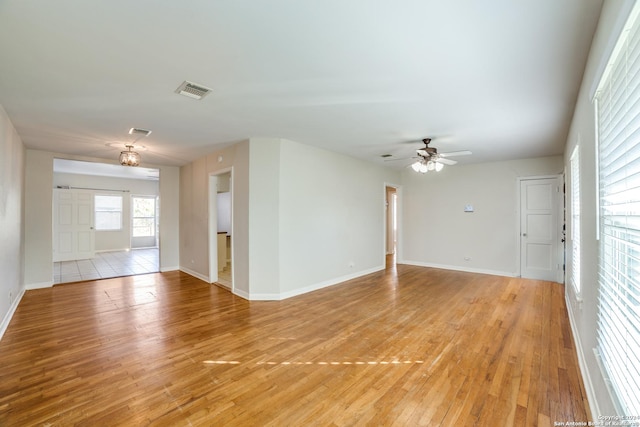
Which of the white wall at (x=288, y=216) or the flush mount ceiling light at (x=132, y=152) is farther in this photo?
the white wall at (x=288, y=216)

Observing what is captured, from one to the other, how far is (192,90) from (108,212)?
30.9 ft

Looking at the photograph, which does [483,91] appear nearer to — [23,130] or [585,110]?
[585,110]

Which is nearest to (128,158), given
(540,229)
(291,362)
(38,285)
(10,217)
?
(10,217)

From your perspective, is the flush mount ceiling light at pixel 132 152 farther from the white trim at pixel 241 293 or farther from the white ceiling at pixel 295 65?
the white trim at pixel 241 293

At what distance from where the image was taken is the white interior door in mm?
8148

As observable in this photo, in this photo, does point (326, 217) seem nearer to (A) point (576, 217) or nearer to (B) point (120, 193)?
(A) point (576, 217)

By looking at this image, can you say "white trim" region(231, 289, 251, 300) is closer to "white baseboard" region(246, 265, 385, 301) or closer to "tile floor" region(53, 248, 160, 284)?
Answer: "white baseboard" region(246, 265, 385, 301)

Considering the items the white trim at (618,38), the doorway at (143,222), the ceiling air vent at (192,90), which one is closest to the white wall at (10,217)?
the ceiling air vent at (192,90)

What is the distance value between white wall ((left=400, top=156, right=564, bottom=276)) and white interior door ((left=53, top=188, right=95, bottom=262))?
9429 millimetres

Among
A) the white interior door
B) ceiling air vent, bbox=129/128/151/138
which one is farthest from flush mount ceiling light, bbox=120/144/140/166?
the white interior door

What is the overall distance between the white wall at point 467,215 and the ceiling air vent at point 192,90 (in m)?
5.68

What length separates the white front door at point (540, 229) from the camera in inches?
217

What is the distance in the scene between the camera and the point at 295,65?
2.21m

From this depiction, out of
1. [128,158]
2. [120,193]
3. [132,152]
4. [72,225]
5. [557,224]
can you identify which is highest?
[132,152]
